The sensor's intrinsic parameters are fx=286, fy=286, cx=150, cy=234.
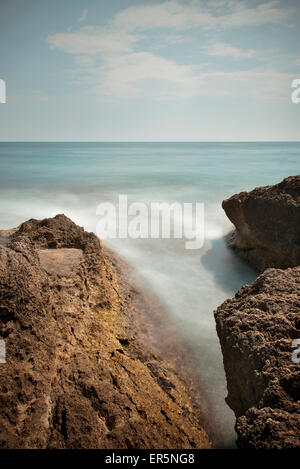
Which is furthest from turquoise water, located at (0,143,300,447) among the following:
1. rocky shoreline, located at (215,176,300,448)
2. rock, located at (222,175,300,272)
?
rocky shoreline, located at (215,176,300,448)

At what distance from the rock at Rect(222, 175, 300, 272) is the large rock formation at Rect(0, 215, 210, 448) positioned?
310 centimetres

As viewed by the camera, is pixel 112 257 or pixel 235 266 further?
pixel 235 266

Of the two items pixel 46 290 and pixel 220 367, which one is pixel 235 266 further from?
pixel 46 290

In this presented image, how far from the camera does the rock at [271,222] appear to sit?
17.0ft

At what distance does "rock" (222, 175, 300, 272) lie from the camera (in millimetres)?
5180

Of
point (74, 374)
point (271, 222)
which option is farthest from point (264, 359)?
point (271, 222)

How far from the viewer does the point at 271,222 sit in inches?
216

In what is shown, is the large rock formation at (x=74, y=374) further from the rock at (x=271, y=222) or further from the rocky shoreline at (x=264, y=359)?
the rock at (x=271, y=222)

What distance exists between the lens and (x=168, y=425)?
236 centimetres

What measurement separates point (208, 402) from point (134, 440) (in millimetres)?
1630

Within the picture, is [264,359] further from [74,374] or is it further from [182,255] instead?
[182,255]

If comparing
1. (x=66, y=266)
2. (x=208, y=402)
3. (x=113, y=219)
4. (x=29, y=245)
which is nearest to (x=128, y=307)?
(x=66, y=266)

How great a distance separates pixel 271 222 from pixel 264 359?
3.78 meters

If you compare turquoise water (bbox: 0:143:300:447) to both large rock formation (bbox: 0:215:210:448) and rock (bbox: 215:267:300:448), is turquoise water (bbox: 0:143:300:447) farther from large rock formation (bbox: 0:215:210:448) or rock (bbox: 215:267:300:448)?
rock (bbox: 215:267:300:448)
